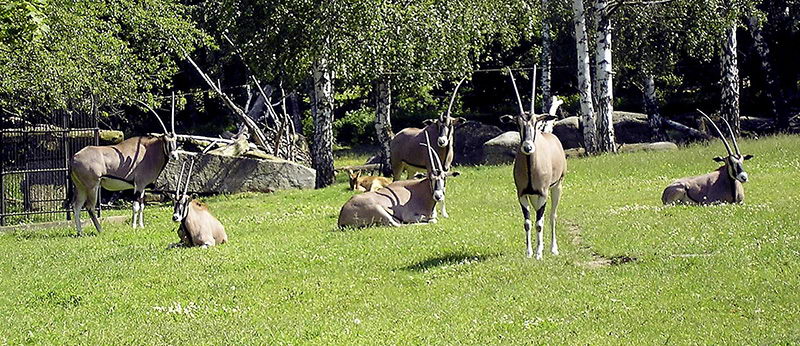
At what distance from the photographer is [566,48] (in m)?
43.8

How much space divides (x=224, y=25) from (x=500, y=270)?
17.0 meters

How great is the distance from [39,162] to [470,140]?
48.8 feet

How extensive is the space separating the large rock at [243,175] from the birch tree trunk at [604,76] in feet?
27.3

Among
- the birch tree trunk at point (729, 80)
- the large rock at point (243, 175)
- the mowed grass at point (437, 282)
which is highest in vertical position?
the birch tree trunk at point (729, 80)

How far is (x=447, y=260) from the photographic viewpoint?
14.5m

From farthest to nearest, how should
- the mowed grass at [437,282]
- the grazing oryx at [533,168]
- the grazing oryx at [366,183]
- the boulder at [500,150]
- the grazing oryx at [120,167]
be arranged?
1. the boulder at [500,150]
2. the grazing oryx at [366,183]
3. the grazing oryx at [120,167]
4. the grazing oryx at [533,168]
5. the mowed grass at [437,282]

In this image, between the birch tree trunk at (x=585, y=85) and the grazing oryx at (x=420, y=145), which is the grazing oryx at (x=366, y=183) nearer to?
the grazing oryx at (x=420, y=145)

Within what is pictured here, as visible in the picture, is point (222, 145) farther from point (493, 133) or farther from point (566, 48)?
point (566, 48)

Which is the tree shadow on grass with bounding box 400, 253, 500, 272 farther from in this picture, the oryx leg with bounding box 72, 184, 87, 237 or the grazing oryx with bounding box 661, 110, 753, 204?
the oryx leg with bounding box 72, 184, 87, 237

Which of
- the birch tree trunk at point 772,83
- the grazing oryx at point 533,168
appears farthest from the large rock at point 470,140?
the grazing oryx at point 533,168

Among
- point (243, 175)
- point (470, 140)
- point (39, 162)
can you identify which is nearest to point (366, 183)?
point (243, 175)

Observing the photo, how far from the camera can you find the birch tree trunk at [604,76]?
31125 millimetres

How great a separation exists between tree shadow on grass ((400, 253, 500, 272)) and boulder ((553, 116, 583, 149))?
71.3 ft

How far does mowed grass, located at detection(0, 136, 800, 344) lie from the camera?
10625mm
